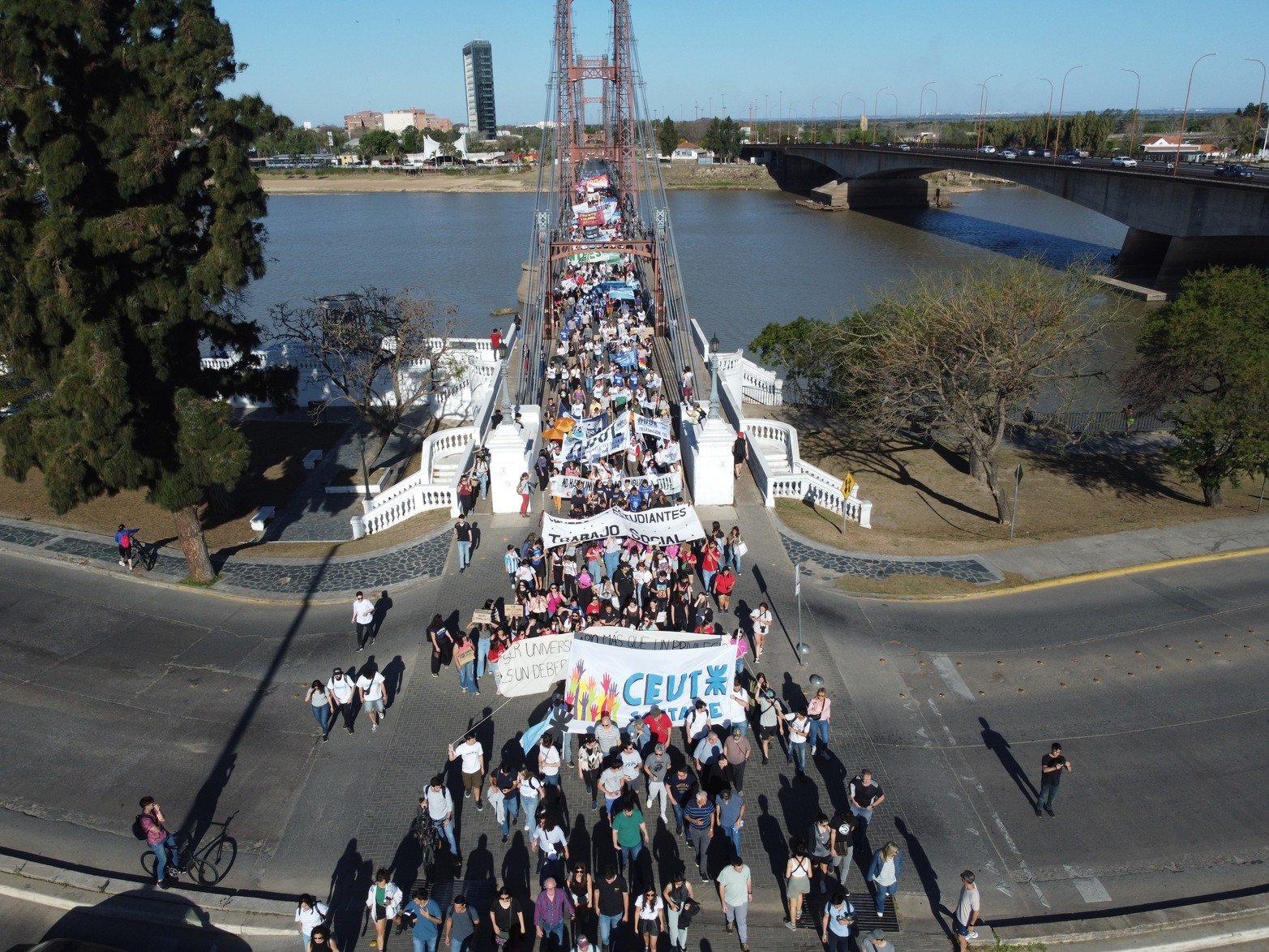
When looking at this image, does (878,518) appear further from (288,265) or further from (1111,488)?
(288,265)

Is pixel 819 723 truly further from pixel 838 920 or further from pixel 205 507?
pixel 205 507

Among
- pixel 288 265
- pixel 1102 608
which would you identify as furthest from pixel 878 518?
pixel 288 265

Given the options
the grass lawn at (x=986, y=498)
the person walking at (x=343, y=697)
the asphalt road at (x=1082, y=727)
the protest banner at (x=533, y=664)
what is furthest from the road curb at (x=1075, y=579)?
the person walking at (x=343, y=697)

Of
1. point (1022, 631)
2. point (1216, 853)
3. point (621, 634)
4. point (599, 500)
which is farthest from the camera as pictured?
point (599, 500)

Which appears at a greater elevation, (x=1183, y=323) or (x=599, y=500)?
(x=1183, y=323)

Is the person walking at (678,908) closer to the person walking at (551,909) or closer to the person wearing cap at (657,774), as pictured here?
the person walking at (551,909)

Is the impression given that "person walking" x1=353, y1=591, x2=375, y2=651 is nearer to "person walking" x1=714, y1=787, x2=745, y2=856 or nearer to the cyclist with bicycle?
the cyclist with bicycle

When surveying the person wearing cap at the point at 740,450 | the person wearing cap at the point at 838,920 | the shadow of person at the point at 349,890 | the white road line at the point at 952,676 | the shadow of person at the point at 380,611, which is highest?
the person wearing cap at the point at 740,450
